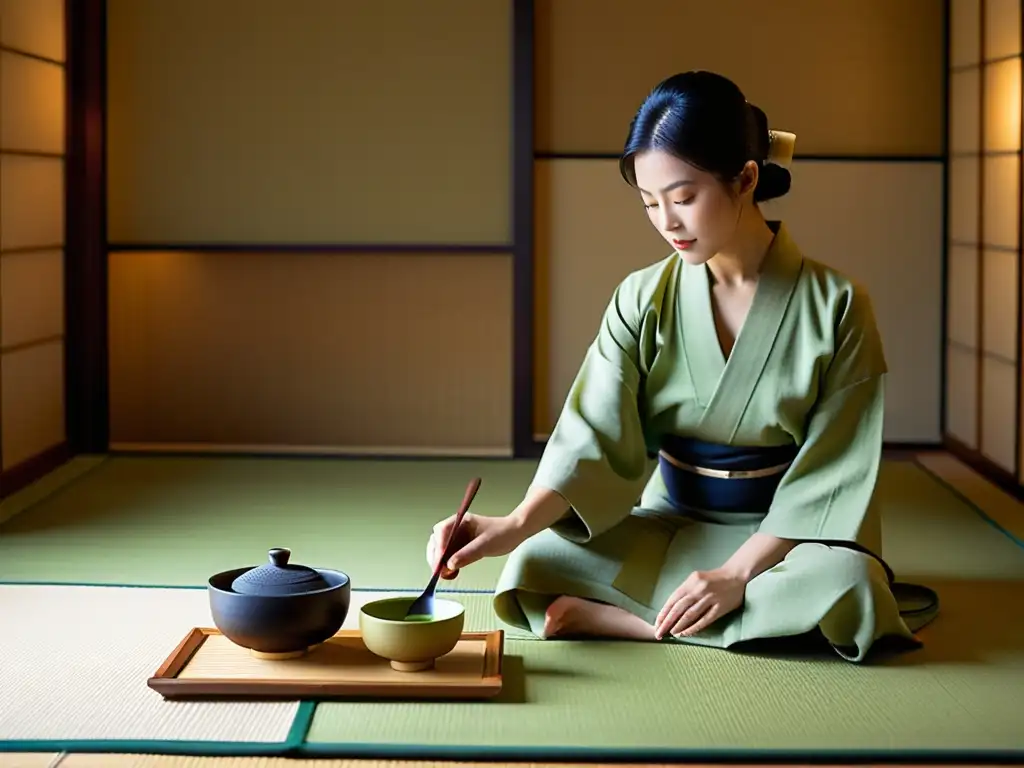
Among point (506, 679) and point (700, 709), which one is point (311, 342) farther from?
point (700, 709)

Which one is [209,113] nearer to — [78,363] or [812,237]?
[78,363]

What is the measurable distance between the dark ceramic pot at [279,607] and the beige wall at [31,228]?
218cm

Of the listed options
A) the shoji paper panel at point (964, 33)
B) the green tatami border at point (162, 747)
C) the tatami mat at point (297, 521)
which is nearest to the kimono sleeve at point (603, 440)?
the tatami mat at point (297, 521)

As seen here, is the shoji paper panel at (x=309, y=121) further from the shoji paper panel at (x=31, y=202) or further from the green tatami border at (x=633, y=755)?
the green tatami border at (x=633, y=755)

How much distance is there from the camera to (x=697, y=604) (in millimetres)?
2801

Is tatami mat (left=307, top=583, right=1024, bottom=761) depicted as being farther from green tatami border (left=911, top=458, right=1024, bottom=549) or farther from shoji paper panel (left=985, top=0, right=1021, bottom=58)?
shoji paper panel (left=985, top=0, right=1021, bottom=58)

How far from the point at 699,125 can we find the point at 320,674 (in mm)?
1212

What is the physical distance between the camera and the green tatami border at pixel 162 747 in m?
2.28

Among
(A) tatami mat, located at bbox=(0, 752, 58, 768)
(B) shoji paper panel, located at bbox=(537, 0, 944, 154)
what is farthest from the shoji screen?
(A) tatami mat, located at bbox=(0, 752, 58, 768)

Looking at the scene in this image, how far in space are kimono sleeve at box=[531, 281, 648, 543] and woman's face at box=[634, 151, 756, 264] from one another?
1.04ft

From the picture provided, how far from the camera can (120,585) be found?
3336mm

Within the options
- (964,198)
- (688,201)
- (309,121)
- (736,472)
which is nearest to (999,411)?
(964,198)

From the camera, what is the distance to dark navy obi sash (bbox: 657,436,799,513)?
10.1ft

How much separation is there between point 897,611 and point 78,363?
332 cm
